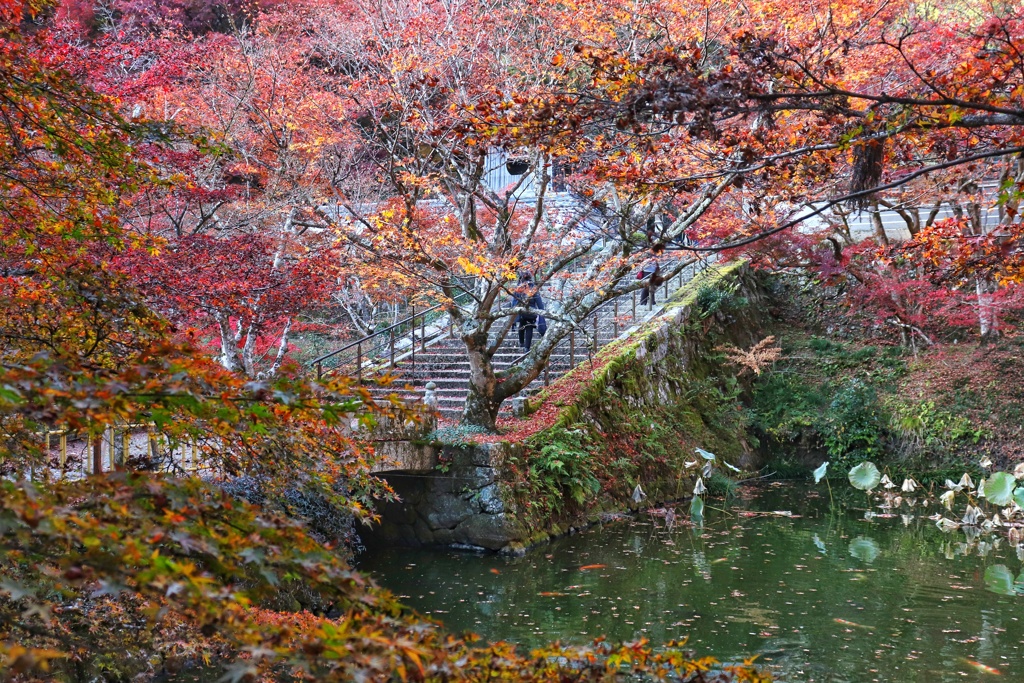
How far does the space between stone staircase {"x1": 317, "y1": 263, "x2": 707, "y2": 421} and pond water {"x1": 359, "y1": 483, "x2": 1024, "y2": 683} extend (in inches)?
132

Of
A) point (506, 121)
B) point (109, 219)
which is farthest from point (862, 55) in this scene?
point (109, 219)

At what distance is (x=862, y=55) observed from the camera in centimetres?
1395

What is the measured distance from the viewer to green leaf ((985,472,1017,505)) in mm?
11258

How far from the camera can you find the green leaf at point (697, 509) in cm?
1317

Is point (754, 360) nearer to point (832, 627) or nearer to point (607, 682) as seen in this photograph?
point (832, 627)

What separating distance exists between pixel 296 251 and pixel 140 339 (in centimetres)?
838

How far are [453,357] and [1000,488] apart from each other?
9305 mm

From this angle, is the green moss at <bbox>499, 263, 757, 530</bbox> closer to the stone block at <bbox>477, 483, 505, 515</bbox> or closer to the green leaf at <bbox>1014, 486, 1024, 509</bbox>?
the stone block at <bbox>477, 483, 505, 515</bbox>

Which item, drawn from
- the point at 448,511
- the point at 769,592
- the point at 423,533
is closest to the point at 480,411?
the point at 448,511

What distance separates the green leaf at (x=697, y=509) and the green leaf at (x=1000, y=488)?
3894 mm

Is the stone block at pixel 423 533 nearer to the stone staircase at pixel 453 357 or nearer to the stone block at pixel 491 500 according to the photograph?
the stone block at pixel 491 500

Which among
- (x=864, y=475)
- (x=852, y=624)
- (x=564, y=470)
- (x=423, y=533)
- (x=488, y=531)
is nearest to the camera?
A: (x=852, y=624)

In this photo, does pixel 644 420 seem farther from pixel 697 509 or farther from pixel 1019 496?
pixel 1019 496

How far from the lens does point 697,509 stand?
1330 centimetres
